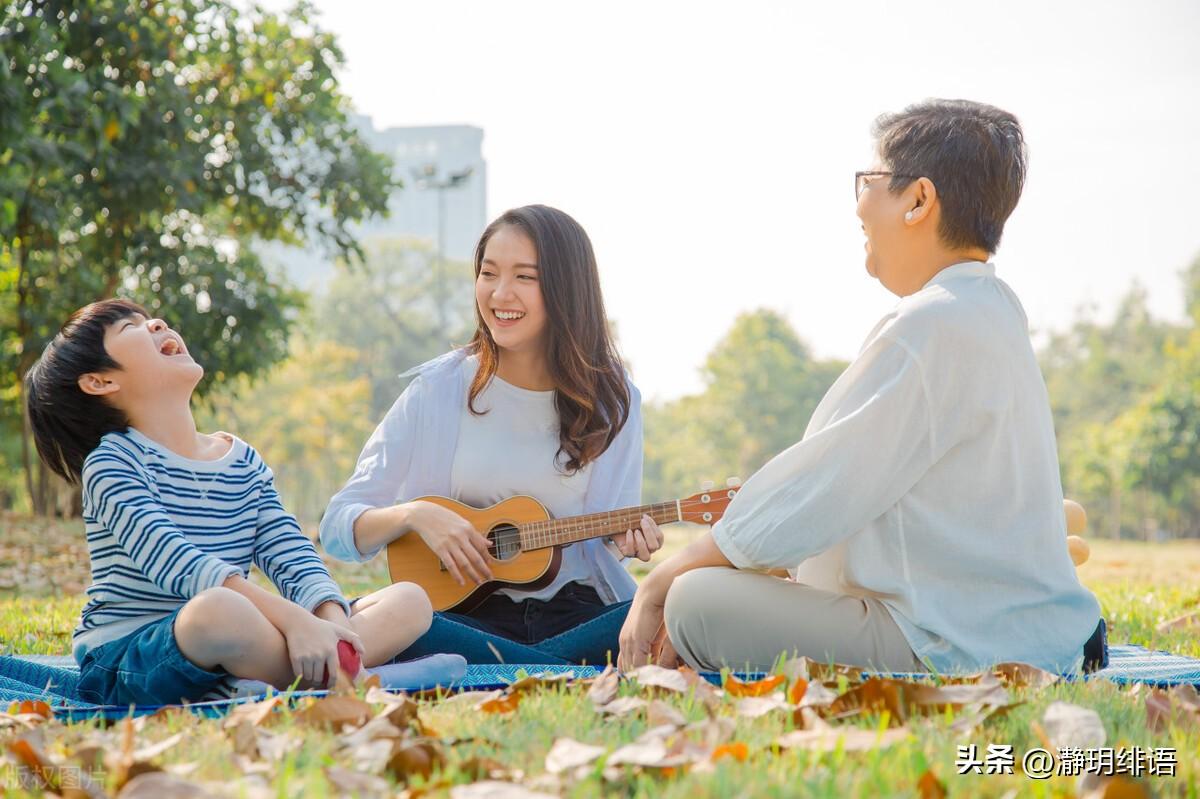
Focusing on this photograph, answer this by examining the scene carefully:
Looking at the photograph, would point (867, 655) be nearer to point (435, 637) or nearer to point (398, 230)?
point (435, 637)

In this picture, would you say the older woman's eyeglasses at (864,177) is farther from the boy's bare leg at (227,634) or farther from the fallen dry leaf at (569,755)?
the boy's bare leg at (227,634)

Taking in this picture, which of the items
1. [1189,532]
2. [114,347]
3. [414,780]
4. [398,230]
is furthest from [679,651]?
[398,230]

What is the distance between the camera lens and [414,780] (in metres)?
1.71

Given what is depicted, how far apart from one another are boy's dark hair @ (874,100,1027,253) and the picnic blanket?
1.13m

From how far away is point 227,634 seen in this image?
110 inches

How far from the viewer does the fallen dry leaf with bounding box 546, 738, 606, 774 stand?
180cm

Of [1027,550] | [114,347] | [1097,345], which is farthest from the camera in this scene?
[1097,345]

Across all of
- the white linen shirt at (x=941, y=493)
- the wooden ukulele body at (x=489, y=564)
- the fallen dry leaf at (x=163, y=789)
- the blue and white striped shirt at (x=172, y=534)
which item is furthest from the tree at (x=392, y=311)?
the fallen dry leaf at (x=163, y=789)

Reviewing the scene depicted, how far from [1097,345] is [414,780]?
64.2m

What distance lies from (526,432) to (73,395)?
149cm

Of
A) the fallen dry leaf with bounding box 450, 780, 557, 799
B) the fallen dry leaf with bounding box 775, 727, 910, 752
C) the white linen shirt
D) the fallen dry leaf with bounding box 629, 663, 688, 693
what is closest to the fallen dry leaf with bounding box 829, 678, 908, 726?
the fallen dry leaf with bounding box 775, 727, 910, 752

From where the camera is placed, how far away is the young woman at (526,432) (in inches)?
156

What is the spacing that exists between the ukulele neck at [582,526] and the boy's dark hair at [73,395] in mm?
1330

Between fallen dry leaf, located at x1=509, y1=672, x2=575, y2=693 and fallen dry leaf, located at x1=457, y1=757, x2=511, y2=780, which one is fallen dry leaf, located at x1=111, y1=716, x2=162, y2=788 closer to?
fallen dry leaf, located at x1=457, y1=757, x2=511, y2=780
